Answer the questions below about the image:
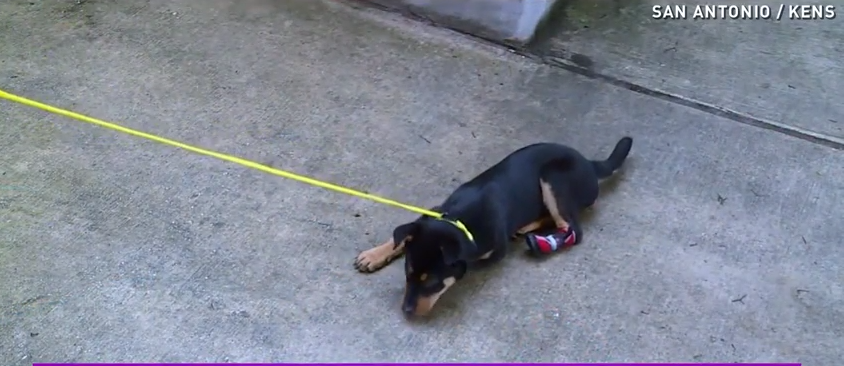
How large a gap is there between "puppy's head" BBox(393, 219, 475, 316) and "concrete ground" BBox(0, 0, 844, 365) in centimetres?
8

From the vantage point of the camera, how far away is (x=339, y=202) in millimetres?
2604

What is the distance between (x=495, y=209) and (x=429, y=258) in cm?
25

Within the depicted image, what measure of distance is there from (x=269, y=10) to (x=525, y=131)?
115 cm

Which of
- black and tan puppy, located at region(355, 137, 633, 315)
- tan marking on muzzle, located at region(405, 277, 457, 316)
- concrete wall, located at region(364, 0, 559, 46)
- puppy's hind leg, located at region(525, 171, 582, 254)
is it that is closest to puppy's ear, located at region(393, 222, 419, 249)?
black and tan puppy, located at region(355, 137, 633, 315)

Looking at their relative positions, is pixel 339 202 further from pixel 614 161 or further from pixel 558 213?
pixel 614 161

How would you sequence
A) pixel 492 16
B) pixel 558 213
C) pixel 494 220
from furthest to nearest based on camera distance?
pixel 492 16 < pixel 558 213 < pixel 494 220

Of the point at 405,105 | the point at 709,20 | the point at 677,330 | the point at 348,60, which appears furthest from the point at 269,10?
the point at 677,330

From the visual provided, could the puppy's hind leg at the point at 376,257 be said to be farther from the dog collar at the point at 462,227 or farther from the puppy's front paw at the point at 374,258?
the dog collar at the point at 462,227

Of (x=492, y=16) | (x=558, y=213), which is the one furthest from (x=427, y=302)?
(x=492, y=16)

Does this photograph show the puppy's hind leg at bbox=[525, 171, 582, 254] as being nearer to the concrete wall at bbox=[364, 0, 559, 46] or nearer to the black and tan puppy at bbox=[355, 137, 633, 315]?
the black and tan puppy at bbox=[355, 137, 633, 315]

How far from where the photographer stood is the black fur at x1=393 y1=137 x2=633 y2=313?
2186 millimetres

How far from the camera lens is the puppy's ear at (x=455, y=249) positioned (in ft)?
7.12

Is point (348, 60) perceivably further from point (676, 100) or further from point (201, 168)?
point (676, 100)

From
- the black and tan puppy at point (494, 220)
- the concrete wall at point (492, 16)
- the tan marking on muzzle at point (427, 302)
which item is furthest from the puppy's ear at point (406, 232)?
the concrete wall at point (492, 16)
